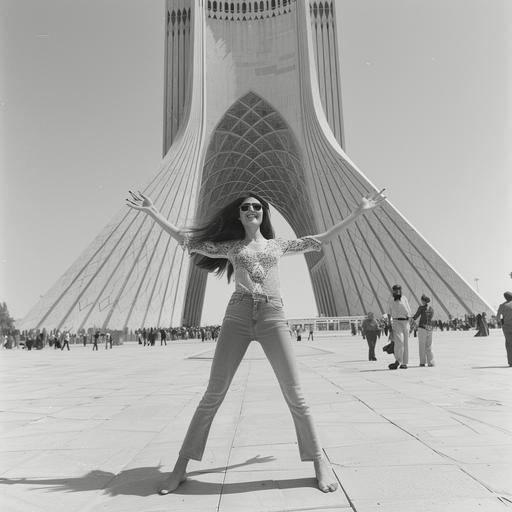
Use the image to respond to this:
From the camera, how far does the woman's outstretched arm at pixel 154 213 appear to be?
3.10 meters

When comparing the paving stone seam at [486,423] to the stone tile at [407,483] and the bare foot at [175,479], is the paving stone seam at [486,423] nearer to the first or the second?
the stone tile at [407,483]

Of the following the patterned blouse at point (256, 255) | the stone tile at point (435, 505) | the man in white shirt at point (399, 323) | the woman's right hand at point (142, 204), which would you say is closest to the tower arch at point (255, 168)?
the man in white shirt at point (399, 323)

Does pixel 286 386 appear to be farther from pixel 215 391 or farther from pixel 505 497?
pixel 505 497

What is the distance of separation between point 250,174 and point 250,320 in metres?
47.3

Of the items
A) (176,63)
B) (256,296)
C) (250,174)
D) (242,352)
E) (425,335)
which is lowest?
(425,335)

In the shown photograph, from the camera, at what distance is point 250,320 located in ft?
8.68

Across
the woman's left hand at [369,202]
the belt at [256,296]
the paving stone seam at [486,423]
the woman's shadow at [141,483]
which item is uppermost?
the woman's left hand at [369,202]

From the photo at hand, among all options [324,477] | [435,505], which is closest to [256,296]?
[324,477]

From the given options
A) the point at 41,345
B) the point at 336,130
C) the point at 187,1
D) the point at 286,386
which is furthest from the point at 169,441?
the point at 187,1

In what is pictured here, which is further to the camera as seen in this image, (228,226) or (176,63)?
(176,63)

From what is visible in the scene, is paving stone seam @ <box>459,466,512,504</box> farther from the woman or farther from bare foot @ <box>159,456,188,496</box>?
bare foot @ <box>159,456,188,496</box>

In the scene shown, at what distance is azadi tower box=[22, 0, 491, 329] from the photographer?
2347cm

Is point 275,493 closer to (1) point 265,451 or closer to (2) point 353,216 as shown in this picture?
(1) point 265,451

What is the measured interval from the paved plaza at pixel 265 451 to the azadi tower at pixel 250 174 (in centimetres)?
1806
